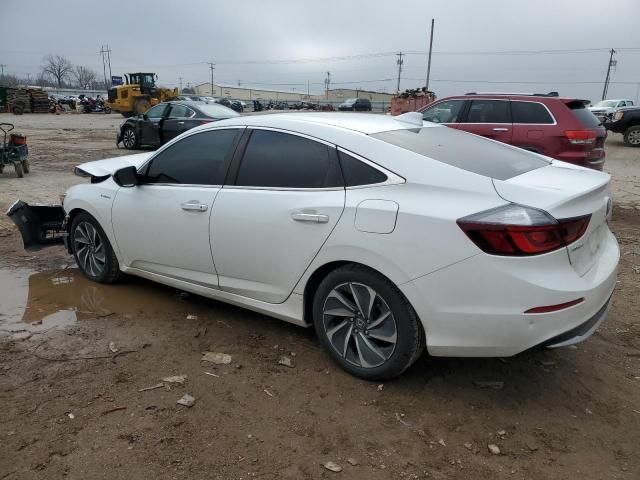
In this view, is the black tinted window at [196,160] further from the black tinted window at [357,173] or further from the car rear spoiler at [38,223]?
the car rear spoiler at [38,223]

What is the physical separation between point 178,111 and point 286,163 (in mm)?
11116

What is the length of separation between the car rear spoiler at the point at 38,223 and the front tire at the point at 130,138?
34.2 ft

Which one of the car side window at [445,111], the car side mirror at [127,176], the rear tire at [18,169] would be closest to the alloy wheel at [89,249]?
the car side mirror at [127,176]

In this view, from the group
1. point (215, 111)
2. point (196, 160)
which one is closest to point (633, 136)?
point (215, 111)

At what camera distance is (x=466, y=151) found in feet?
10.6

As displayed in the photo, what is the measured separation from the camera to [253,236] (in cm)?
334

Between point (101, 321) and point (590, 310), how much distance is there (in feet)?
11.3

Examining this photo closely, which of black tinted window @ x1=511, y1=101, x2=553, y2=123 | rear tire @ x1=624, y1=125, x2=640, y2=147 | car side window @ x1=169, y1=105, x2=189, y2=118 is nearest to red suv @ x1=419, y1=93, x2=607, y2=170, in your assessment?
black tinted window @ x1=511, y1=101, x2=553, y2=123

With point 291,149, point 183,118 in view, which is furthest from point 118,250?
point 183,118

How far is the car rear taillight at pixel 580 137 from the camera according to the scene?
7582 mm

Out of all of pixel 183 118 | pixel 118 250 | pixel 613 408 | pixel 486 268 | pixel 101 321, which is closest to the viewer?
pixel 486 268

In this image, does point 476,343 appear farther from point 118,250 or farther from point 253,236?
point 118,250

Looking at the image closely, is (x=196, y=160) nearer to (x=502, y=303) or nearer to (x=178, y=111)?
(x=502, y=303)

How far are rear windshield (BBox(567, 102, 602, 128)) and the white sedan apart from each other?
4.99 metres
